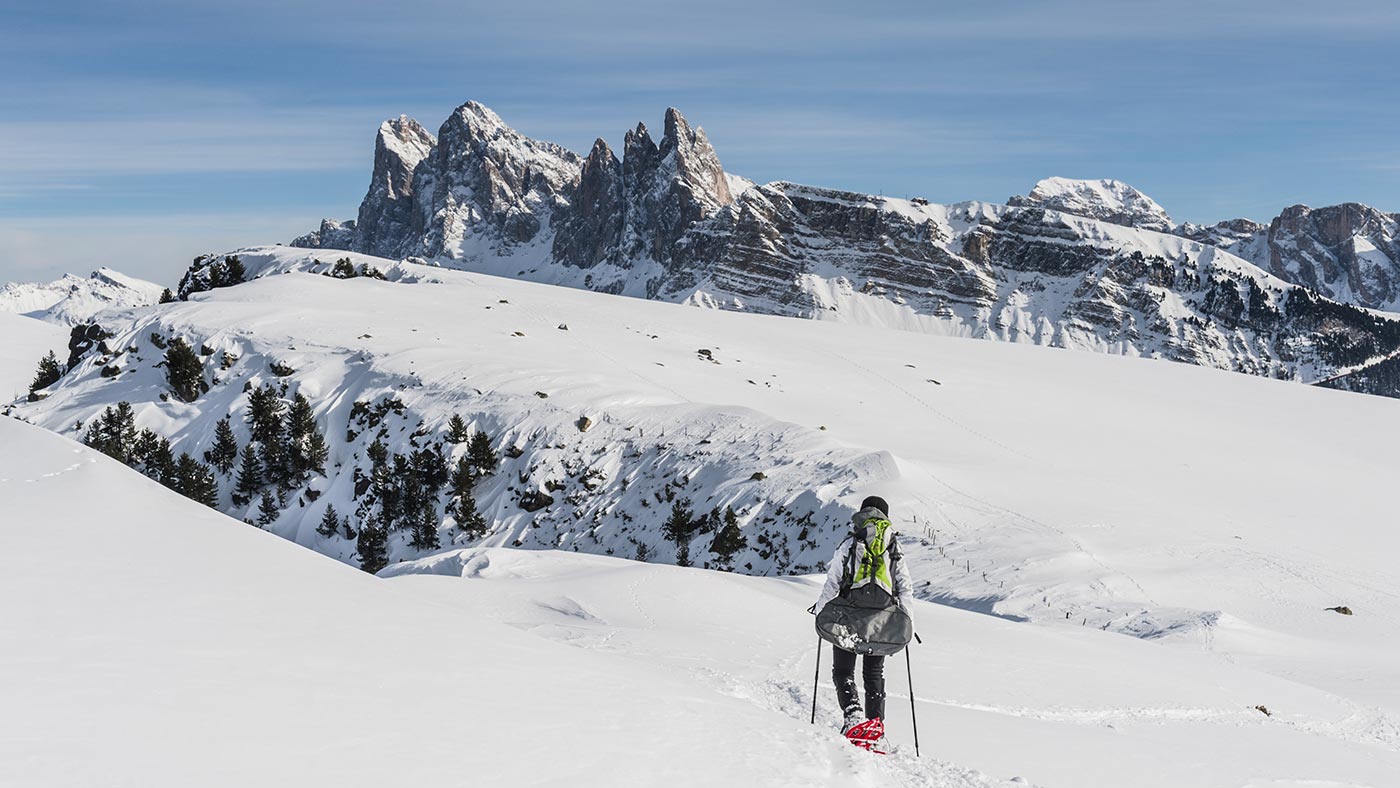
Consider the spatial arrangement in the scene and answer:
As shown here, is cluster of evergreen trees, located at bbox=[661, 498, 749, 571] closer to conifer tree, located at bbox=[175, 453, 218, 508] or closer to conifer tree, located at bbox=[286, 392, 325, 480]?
conifer tree, located at bbox=[286, 392, 325, 480]

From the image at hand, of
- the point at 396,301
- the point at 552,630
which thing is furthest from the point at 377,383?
the point at 552,630

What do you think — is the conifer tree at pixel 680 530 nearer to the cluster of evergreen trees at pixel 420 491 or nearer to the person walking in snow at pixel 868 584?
the cluster of evergreen trees at pixel 420 491

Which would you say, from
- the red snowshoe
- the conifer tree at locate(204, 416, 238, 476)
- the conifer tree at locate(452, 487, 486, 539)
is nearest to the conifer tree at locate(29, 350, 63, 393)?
the conifer tree at locate(204, 416, 238, 476)

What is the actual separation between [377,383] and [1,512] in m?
35.7

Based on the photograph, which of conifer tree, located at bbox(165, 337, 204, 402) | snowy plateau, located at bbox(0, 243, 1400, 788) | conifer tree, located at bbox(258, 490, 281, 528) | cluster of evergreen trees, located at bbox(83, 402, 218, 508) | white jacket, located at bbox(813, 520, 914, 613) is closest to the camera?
snowy plateau, located at bbox(0, 243, 1400, 788)

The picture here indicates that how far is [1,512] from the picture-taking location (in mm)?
8781

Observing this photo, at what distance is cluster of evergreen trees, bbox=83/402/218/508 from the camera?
39.7 m

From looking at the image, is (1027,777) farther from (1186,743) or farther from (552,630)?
(552,630)

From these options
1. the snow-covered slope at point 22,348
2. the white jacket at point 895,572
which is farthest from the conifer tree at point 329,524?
the snow-covered slope at point 22,348

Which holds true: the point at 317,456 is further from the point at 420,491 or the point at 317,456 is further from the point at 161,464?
the point at 161,464

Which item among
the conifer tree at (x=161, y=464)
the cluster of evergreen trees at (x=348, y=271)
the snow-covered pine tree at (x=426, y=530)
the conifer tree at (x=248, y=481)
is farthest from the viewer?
the cluster of evergreen trees at (x=348, y=271)

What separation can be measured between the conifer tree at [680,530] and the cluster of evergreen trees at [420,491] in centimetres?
900

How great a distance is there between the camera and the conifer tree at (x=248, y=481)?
41.0 m

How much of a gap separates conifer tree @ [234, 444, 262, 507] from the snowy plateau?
51 cm
